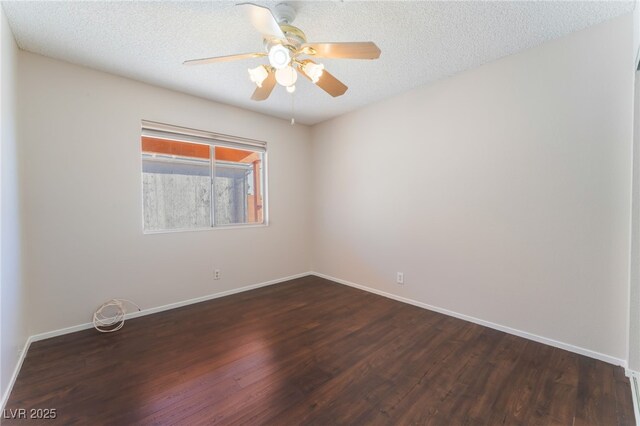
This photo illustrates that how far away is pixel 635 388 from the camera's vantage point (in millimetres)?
1613

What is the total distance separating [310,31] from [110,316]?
3.20 meters

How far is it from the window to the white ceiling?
2.40ft

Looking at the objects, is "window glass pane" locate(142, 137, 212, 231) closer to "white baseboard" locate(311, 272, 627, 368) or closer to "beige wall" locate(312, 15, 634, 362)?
"beige wall" locate(312, 15, 634, 362)

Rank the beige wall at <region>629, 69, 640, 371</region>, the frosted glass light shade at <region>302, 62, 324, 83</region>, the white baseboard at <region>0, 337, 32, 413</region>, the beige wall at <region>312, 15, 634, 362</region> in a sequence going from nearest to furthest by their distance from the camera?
the white baseboard at <region>0, 337, 32, 413</region>, the beige wall at <region>629, 69, 640, 371</region>, the frosted glass light shade at <region>302, 62, 324, 83</region>, the beige wall at <region>312, 15, 634, 362</region>

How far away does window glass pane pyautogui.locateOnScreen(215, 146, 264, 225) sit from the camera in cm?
354

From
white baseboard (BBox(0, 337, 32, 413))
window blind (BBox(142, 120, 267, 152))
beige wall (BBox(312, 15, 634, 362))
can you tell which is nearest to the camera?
white baseboard (BBox(0, 337, 32, 413))

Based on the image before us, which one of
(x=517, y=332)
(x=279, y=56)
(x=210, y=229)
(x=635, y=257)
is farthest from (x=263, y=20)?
(x=517, y=332)

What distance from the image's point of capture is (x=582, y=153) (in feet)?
6.59

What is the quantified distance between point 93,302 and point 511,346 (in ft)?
12.4

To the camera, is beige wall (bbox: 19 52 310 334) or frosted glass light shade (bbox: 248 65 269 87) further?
beige wall (bbox: 19 52 310 334)

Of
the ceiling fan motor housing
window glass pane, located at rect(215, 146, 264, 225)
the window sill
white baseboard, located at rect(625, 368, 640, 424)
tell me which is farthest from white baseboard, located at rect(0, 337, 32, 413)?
white baseboard, located at rect(625, 368, 640, 424)

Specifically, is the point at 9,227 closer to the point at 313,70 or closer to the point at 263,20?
the point at 263,20

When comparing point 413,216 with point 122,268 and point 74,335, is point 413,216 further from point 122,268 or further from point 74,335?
point 74,335

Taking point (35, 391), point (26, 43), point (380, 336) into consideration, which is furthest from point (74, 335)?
point (380, 336)
